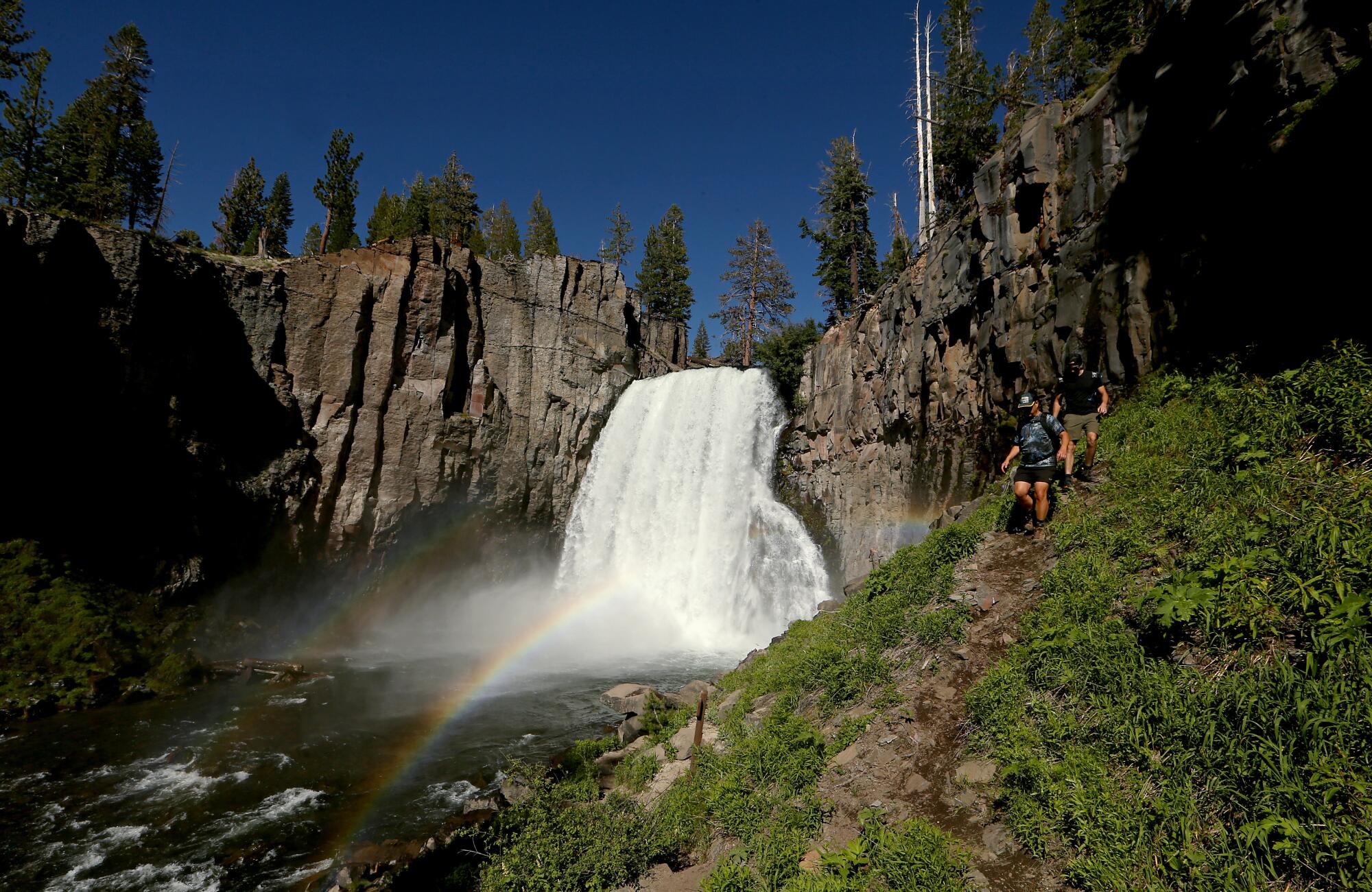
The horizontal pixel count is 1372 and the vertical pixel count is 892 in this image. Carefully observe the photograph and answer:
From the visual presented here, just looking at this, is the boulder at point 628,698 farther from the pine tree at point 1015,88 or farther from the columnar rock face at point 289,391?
the pine tree at point 1015,88

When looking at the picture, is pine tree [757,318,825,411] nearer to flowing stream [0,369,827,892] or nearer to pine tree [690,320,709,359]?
flowing stream [0,369,827,892]

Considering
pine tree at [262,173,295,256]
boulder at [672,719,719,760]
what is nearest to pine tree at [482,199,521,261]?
pine tree at [262,173,295,256]

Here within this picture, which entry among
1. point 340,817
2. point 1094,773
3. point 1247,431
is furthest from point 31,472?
point 1247,431

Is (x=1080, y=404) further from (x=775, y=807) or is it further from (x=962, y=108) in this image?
(x=962, y=108)

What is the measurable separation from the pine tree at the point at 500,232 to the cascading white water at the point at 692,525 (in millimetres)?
25263

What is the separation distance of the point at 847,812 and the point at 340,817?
10.2 meters

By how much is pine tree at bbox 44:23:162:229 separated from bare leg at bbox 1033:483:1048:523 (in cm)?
4944

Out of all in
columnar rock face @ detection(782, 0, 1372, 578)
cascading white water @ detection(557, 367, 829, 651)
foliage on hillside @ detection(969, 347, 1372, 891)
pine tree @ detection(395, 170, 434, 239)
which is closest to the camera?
foliage on hillside @ detection(969, 347, 1372, 891)

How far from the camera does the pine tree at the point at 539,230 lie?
52.5 metres

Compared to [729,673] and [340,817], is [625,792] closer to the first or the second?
[729,673]

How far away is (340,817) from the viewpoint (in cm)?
1036

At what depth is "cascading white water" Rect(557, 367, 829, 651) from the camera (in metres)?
24.5

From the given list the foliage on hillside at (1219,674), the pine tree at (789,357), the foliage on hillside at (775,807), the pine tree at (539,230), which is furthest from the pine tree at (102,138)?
the foliage on hillside at (1219,674)

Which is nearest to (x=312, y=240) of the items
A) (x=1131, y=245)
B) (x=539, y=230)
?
(x=539, y=230)
